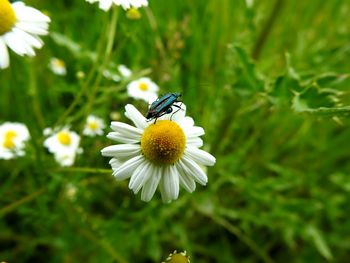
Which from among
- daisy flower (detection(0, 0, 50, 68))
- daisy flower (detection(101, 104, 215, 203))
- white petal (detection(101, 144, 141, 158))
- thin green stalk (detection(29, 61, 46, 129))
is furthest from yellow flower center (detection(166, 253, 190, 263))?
thin green stalk (detection(29, 61, 46, 129))

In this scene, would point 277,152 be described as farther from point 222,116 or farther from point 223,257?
point 223,257

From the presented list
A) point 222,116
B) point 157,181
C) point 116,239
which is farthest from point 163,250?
point 157,181

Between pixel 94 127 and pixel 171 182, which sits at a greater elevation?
pixel 94 127

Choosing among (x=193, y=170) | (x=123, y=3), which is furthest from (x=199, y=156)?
(x=123, y=3)

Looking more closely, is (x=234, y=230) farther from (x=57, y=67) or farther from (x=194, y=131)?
(x=57, y=67)

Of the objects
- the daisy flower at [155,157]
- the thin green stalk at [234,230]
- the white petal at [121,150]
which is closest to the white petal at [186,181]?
the daisy flower at [155,157]

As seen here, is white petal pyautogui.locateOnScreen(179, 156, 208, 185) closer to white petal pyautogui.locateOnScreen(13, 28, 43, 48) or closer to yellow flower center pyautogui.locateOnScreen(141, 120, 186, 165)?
A: yellow flower center pyautogui.locateOnScreen(141, 120, 186, 165)

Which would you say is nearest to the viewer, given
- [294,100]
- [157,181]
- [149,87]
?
[157,181]
